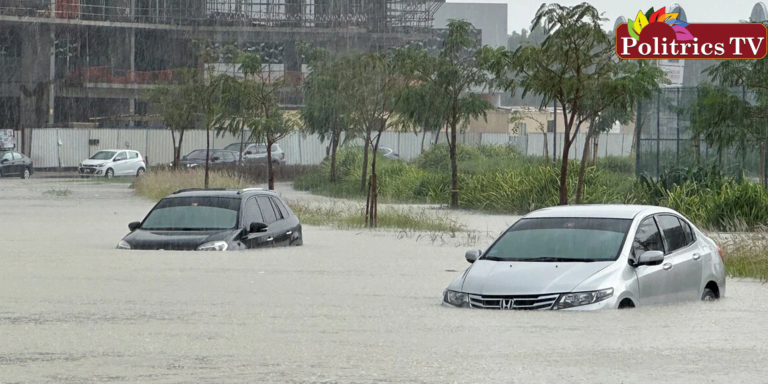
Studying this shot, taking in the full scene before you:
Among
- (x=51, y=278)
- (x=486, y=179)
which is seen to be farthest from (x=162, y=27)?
(x=51, y=278)

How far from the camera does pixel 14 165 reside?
55.4m

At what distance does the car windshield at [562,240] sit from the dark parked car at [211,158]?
4554 centimetres

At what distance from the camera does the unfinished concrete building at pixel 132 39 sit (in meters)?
71.4

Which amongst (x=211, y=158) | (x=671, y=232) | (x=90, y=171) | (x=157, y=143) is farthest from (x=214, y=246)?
(x=157, y=143)

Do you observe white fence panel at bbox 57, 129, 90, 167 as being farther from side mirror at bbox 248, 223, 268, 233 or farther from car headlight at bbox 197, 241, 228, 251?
car headlight at bbox 197, 241, 228, 251

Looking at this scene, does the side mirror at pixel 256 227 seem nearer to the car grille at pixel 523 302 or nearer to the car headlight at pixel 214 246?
the car headlight at pixel 214 246

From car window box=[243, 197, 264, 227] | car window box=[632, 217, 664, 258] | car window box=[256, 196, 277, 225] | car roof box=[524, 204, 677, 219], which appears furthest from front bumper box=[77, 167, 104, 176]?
car window box=[632, 217, 664, 258]

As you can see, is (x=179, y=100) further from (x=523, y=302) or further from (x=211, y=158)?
(x=523, y=302)

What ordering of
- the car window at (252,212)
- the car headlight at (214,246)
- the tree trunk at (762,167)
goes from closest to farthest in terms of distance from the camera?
the car headlight at (214,246) < the car window at (252,212) < the tree trunk at (762,167)

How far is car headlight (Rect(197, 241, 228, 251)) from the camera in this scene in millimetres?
16844

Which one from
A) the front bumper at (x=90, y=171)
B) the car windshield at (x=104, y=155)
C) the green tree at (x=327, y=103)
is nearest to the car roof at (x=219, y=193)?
the green tree at (x=327, y=103)

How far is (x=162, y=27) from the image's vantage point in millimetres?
73062

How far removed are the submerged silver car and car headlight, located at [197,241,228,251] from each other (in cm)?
575

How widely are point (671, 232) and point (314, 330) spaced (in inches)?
158
